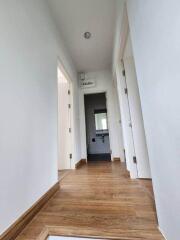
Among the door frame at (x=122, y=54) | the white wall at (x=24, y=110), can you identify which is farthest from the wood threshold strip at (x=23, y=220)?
the door frame at (x=122, y=54)

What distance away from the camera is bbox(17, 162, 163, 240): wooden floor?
0.96 m

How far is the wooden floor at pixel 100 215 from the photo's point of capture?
958 millimetres

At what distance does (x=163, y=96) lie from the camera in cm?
73

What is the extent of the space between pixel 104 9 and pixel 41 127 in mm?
2274

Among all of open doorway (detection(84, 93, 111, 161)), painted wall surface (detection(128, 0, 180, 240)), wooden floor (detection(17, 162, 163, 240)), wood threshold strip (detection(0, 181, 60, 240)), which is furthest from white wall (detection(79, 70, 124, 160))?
painted wall surface (detection(128, 0, 180, 240))

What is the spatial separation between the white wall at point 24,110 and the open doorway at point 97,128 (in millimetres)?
3963

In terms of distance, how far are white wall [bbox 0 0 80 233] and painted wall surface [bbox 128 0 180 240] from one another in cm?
108

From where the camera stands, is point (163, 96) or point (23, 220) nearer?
point (163, 96)

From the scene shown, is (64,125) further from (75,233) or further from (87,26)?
(75,233)

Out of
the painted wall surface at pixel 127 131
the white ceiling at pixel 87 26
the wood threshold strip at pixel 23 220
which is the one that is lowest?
the wood threshold strip at pixel 23 220

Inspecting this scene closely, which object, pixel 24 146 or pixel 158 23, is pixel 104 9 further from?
pixel 24 146

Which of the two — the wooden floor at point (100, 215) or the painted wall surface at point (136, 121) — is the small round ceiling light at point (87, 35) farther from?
the wooden floor at point (100, 215)

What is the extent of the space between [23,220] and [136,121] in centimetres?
194

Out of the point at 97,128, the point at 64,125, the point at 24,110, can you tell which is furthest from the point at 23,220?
the point at 97,128
